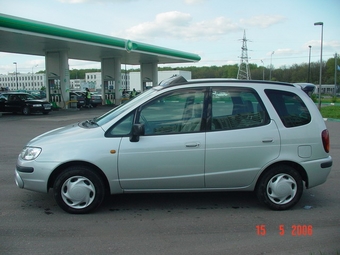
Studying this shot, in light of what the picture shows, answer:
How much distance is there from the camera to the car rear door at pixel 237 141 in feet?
15.3

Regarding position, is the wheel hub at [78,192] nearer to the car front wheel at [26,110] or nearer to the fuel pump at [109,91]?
the car front wheel at [26,110]

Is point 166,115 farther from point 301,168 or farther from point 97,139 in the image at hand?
point 301,168

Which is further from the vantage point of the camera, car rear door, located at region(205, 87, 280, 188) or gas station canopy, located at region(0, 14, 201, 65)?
gas station canopy, located at region(0, 14, 201, 65)

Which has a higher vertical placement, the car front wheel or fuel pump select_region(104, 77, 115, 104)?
fuel pump select_region(104, 77, 115, 104)

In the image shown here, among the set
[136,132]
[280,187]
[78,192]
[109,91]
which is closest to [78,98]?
[109,91]

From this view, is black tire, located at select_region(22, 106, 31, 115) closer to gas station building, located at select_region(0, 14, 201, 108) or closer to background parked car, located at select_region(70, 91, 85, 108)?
gas station building, located at select_region(0, 14, 201, 108)

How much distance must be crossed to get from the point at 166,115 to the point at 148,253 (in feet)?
6.15

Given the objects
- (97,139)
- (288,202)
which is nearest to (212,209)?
(288,202)

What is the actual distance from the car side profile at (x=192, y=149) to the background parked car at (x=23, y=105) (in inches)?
799

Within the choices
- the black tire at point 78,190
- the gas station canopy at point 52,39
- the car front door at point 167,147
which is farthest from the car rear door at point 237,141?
the gas station canopy at point 52,39

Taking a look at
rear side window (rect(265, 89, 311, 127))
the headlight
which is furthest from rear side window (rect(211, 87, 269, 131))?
the headlight

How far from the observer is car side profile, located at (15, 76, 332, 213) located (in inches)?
180

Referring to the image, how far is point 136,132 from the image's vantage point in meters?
4.47

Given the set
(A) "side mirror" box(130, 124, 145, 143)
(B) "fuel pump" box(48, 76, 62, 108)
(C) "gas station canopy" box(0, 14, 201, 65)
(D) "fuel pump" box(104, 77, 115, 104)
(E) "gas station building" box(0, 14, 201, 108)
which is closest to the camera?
(A) "side mirror" box(130, 124, 145, 143)
